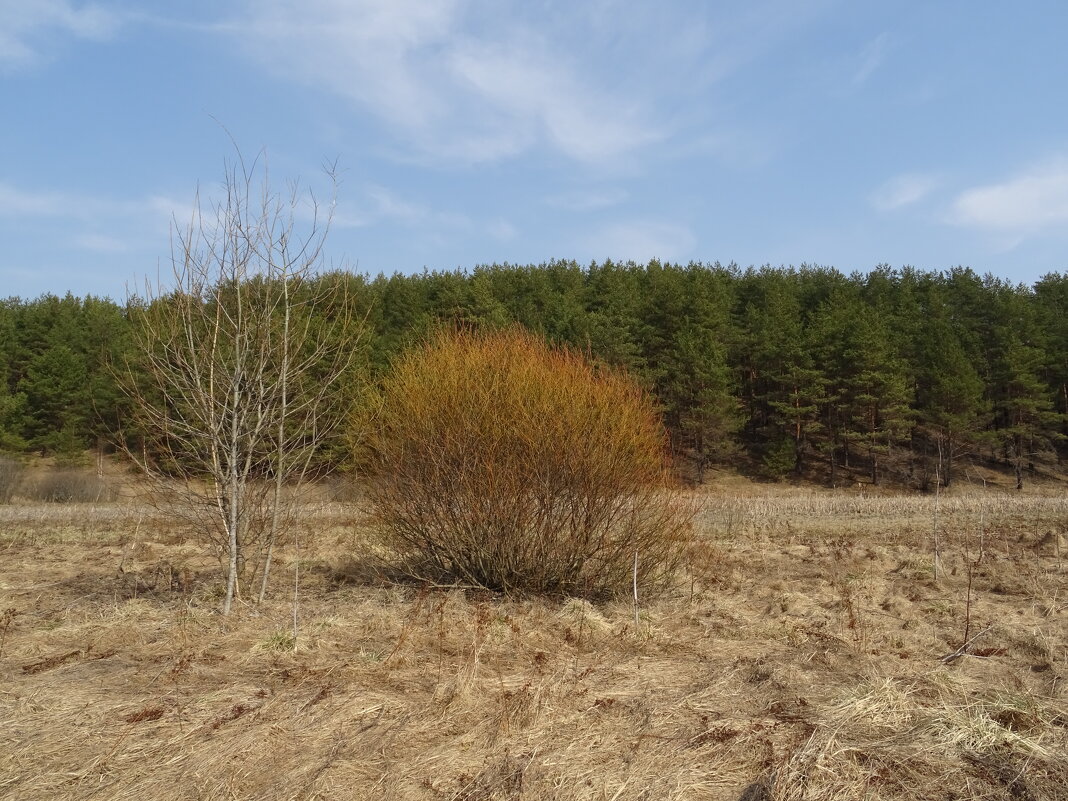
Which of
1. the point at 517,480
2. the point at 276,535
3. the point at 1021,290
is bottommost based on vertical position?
the point at 276,535

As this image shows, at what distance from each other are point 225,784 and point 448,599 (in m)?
4.02

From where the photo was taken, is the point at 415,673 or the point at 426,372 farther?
the point at 426,372

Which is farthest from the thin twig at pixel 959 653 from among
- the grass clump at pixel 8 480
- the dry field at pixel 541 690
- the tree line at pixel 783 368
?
the grass clump at pixel 8 480

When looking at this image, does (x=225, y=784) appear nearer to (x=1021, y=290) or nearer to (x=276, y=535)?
(x=276, y=535)

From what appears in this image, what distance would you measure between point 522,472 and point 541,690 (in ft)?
9.61

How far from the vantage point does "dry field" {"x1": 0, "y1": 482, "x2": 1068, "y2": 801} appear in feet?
11.9

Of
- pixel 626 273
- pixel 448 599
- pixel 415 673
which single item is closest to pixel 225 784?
pixel 415 673

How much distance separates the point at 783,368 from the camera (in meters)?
36.4

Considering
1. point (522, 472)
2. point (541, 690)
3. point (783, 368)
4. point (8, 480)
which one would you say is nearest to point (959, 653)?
point (541, 690)

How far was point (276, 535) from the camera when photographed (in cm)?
748

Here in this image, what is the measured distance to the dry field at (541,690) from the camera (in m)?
3.62

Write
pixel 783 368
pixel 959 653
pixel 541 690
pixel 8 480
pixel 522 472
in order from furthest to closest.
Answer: pixel 783 368
pixel 8 480
pixel 522 472
pixel 959 653
pixel 541 690

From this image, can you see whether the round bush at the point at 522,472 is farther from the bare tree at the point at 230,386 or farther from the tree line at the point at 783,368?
the tree line at the point at 783,368

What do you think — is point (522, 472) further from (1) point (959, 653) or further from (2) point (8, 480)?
(2) point (8, 480)
